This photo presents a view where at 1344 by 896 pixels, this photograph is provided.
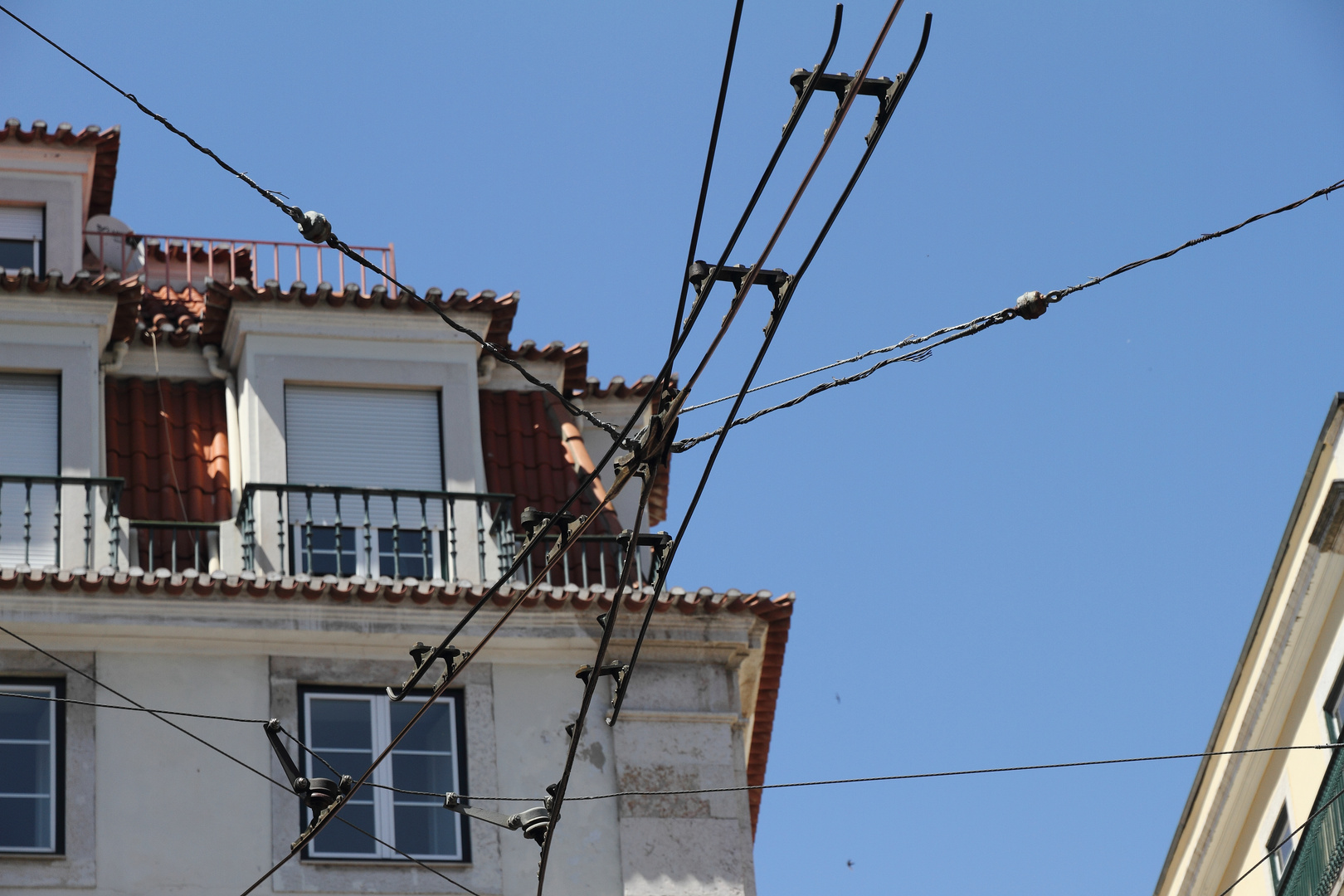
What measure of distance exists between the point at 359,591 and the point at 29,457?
2869 millimetres

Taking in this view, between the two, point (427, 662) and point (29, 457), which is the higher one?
point (29, 457)

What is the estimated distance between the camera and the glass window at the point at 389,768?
14.0 m

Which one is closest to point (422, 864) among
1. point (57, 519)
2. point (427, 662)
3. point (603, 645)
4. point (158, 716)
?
point (158, 716)

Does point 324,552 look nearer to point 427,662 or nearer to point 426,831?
point 426,831

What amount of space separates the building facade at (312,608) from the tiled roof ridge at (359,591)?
0.02 m

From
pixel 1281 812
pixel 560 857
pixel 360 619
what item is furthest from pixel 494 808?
pixel 1281 812

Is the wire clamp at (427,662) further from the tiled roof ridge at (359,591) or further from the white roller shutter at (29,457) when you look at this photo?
the white roller shutter at (29,457)

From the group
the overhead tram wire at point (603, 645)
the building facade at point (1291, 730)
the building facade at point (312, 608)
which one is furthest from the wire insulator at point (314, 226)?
the building facade at point (1291, 730)

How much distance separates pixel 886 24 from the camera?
7215 mm

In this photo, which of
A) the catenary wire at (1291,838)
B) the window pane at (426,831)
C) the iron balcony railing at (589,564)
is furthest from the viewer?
the iron balcony railing at (589,564)

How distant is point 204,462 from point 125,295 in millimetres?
1413

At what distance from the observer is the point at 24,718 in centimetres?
1402

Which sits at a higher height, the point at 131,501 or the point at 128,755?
the point at 131,501

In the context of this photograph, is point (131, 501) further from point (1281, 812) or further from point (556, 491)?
point (1281, 812)
